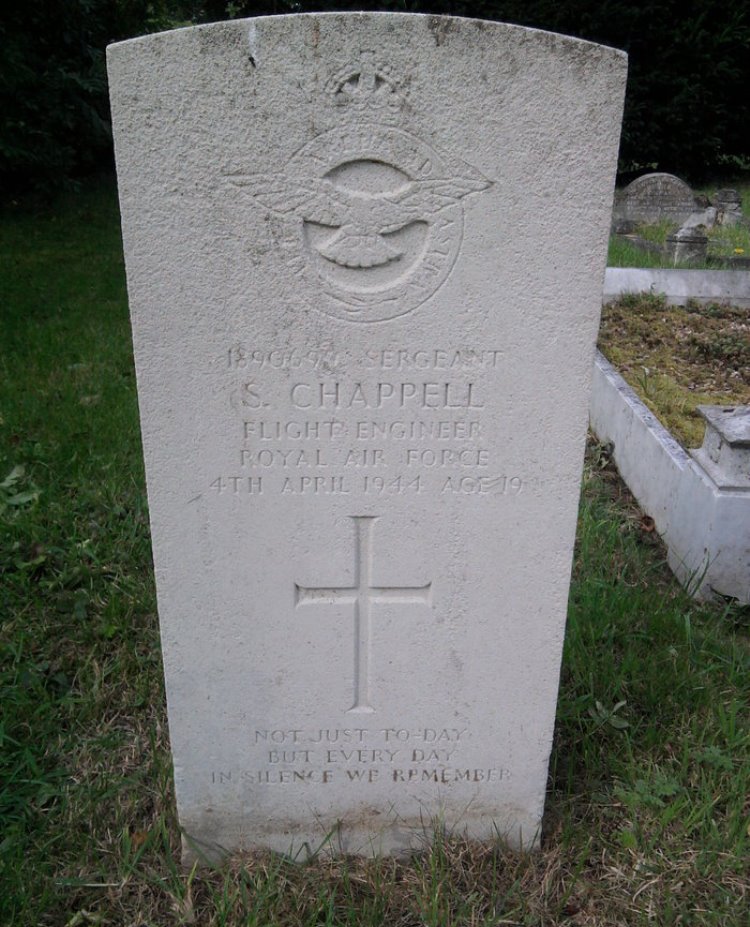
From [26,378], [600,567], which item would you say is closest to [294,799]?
[600,567]

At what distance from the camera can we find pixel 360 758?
7.43 ft

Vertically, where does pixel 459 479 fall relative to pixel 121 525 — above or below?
above

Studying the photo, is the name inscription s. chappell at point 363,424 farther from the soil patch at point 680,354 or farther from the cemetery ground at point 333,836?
the soil patch at point 680,354

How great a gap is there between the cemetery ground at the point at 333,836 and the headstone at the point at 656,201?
341 inches

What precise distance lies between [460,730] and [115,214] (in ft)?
34.1

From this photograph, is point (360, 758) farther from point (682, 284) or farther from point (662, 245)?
point (662, 245)

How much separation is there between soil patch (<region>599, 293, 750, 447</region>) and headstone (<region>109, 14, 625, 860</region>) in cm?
269

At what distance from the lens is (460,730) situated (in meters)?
2.23

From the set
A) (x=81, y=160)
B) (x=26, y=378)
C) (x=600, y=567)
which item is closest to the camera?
(x=600, y=567)

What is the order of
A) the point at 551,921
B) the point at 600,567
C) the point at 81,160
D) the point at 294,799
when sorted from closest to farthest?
the point at 551,921 < the point at 294,799 < the point at 600,567 < the point at 81,160

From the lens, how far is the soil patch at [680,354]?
191 inches

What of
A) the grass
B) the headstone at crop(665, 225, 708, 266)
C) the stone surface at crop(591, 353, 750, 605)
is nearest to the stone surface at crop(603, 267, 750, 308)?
the grass

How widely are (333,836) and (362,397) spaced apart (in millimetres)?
1278

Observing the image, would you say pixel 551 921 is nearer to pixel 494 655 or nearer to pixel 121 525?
pixel 494 655
